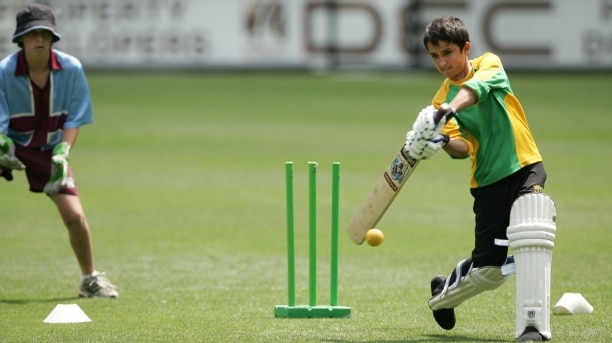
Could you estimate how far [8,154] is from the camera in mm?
7227

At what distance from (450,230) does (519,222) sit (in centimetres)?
488

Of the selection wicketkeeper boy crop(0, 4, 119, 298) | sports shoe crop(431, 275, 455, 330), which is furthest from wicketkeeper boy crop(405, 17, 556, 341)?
wicketkeeper boy crop(0, 4, 119, 298)

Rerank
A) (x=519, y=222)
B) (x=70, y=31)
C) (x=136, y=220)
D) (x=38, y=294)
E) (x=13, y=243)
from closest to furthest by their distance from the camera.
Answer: (x=519, y=222)
(x=38, y=294)
(x=13, y=243)
(x=136, y=220)
(x=70, y=31)

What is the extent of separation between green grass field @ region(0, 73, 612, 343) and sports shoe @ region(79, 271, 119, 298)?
0.11 metres

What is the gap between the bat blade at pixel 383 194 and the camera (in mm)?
5891

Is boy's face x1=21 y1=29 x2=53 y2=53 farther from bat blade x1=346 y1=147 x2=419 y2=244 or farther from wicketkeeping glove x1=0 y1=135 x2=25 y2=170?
bat blade x1=346 y1=147 x2=419 y2=244

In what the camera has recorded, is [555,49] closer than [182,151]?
No

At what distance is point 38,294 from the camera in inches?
299

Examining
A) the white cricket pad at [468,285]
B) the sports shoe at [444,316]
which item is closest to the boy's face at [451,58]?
the white cricket pad at [468,285]

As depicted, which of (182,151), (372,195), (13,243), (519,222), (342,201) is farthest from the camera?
(182,151)

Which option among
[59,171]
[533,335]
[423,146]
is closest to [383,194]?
[423,146]

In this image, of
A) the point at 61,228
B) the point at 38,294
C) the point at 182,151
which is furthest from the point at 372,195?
the point at 182,151

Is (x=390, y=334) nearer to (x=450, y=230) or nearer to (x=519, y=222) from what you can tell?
(x=519, y=222)

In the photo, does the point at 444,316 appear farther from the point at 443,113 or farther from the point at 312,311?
the point at 443,113
